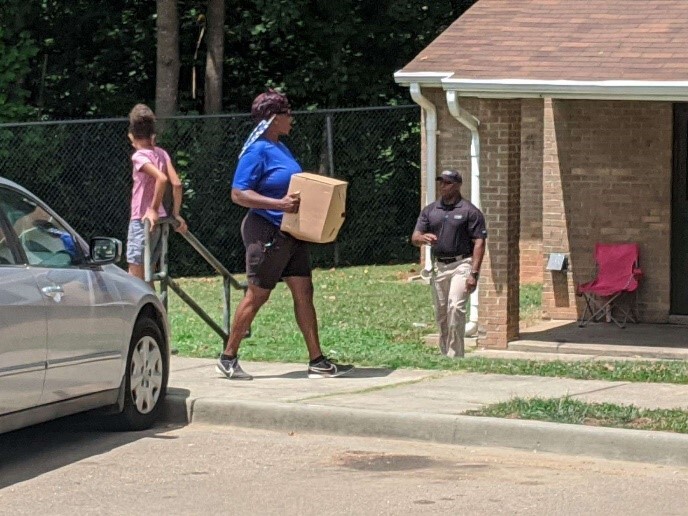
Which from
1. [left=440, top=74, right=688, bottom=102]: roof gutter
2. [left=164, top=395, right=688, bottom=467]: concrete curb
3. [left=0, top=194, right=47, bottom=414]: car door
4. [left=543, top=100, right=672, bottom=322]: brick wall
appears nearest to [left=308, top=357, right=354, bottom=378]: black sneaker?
[left=164, top=395, right=688, bottom=467]: concrete curb

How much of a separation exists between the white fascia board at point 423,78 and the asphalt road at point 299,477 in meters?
5.72

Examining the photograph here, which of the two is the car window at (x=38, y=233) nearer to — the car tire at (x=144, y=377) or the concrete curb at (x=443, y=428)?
the car tire at (x=144, y=377)

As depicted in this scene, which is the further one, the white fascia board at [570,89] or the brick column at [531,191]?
the brick column at [531,191]

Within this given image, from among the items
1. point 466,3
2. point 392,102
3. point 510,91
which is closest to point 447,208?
point 510,91

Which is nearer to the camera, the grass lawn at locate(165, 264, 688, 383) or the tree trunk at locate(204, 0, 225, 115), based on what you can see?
the grass lawn at locate(165, 264, 688, 383)

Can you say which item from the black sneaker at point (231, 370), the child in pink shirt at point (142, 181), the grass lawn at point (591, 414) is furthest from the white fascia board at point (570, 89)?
the grass lawn at point (591, 414)

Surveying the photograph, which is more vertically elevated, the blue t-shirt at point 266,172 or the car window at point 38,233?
the blue t-shirt at point 266,172

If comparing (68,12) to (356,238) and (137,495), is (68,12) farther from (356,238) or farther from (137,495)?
(137,495)

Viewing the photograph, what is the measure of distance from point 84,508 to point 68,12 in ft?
57.7

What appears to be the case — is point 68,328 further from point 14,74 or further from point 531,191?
point 14,74

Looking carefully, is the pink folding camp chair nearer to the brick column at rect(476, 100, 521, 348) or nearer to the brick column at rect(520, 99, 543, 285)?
the brick column at rect(476, 100, 521, 348)

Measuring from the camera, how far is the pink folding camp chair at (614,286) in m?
14.9

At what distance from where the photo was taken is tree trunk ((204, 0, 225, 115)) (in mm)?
22781

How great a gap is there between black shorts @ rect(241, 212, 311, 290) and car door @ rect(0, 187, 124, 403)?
4.99 ft
